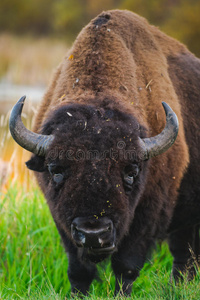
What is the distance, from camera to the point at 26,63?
1085 inches

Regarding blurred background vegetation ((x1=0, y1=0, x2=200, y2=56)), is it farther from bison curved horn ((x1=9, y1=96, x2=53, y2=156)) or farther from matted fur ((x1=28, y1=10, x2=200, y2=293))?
bison curved horn ((x1=9, y1=96, x2=53, y2=156))

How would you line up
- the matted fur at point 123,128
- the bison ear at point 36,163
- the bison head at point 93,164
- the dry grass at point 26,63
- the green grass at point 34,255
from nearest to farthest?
the bison head at point 93,164, the matted fur at point 123,128, the bison ear at point 36,163, the green grass at point 34,255, the dry grass at point 26,63

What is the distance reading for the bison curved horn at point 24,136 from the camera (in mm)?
3889

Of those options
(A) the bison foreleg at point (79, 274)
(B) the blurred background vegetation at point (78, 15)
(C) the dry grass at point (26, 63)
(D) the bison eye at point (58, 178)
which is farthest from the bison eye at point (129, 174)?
(B) the blurred background vegetation at point (78, 15)

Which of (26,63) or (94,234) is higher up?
(94,234)

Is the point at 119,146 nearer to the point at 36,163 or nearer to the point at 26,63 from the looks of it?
the point at 36,163

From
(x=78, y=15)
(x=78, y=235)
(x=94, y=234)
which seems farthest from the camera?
(x=78, y=15)

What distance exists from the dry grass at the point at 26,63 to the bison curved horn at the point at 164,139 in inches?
727

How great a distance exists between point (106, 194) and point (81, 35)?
1.90 meters

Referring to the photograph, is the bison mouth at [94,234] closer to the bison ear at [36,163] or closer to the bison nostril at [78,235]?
the bison nostril at [78,235]

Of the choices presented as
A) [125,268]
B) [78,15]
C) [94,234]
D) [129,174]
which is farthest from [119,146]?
[78,15]

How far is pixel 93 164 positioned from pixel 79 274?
1362 millimetres

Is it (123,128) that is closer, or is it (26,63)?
(123,128)

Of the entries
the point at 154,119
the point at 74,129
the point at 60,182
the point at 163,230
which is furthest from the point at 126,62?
the point at 163,230
